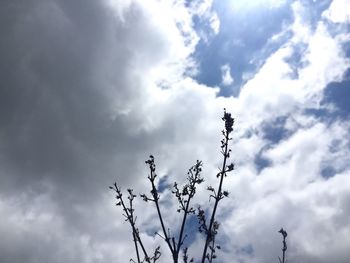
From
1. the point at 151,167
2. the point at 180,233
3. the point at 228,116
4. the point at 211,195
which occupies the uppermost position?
the point at 228,116

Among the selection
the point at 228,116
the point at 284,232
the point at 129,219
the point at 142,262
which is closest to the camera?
the point at 228,116

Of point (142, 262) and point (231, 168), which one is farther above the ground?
point (231, 168)

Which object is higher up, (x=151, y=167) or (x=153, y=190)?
(x=151, y=167)

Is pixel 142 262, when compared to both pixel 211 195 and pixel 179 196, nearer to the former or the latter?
pixel 179 196

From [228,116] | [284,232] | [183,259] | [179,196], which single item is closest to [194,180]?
[179,196]

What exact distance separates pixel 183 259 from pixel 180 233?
3866 millimetres

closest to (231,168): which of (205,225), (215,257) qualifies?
(205,225)

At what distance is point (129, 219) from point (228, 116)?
5836mm

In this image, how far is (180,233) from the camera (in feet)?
43.8

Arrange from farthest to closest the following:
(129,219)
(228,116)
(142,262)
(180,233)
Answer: (142,262) → (129,219) → (228,116) → (180,233)

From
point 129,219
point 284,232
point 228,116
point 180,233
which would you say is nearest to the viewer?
point 180,233

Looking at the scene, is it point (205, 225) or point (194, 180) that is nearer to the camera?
point (194, 180)

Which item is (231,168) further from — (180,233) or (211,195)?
(180,233)

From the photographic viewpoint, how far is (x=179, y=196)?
14547 mm
